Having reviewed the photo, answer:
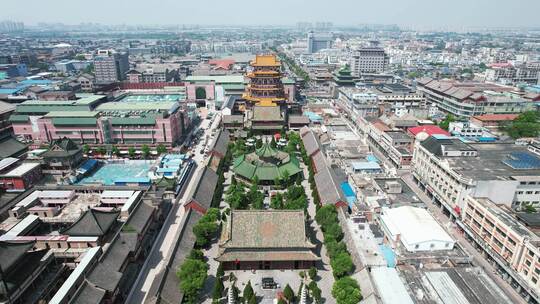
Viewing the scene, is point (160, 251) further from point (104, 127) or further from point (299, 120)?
point (299, 120)

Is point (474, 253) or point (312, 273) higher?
point (312, 273)

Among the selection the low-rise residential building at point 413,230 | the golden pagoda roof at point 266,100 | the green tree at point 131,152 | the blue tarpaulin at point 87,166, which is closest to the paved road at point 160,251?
the green tree at point 131,152

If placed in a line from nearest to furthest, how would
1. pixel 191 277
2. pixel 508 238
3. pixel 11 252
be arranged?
pixel 11 252, pixel 191 277, pixel 508 238

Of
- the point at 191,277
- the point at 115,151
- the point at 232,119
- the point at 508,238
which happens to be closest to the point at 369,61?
the point at 232,119

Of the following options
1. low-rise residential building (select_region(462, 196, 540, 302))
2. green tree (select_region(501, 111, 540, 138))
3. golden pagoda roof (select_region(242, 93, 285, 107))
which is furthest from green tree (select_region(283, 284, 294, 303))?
green tree (select_region(501, 111, 540, 138))

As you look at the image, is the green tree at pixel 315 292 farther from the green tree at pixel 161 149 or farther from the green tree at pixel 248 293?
the green tree at pixel 161 149

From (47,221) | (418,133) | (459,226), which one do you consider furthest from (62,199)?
(418,133)

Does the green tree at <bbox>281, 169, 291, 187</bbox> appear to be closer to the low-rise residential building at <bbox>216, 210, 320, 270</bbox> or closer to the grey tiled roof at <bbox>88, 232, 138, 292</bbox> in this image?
the low-rise residential building at <bbox>216, 210, 320, 270</bbox>
